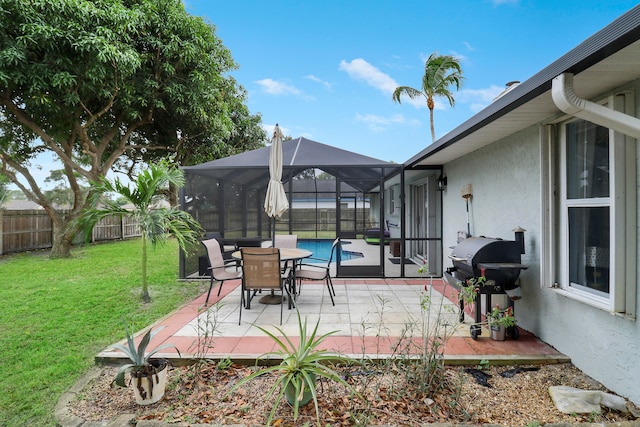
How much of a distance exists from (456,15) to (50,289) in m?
15.5

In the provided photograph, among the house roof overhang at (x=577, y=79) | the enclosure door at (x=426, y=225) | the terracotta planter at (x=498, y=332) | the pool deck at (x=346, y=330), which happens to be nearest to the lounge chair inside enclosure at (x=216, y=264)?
the pool deck at (x=346, y=330)

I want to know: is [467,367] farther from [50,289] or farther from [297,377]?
[50,289]

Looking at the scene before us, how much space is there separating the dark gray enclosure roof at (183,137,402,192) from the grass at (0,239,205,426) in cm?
238

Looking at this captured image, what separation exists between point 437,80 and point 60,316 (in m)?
16.3

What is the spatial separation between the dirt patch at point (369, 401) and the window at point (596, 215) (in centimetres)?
84

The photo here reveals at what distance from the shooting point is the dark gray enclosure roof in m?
6.50

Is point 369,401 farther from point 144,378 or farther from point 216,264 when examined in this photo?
point 216,264

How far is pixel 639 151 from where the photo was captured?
2.41 meters

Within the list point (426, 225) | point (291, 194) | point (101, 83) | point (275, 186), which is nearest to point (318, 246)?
point (426, 225)

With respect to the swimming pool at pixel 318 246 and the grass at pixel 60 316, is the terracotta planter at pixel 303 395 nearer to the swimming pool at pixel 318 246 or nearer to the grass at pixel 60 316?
the grass at pixel 60 316

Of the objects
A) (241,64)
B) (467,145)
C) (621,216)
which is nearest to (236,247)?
(467,145)

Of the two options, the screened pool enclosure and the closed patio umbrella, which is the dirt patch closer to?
the closed patio umbrella

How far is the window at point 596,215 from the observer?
244 centimetres

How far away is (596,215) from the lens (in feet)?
9.18
